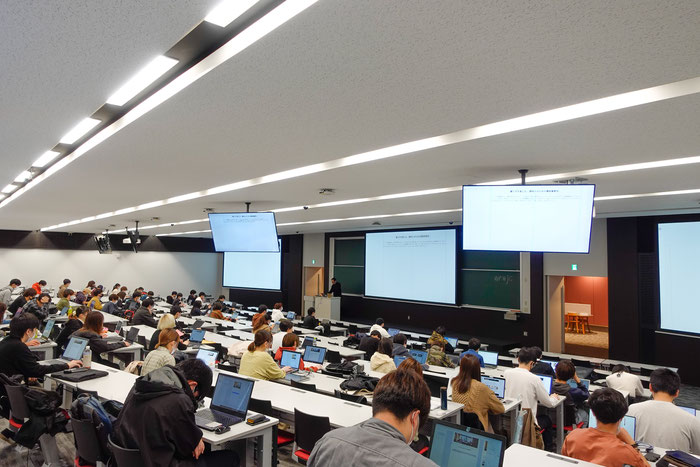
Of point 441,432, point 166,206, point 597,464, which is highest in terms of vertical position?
point 166,206

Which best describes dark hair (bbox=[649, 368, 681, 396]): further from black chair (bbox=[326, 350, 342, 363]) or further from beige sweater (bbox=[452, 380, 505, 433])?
black chair (bbox=[326, 350, 342, 363])

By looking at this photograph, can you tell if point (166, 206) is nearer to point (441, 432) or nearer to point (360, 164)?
point (360, 164)

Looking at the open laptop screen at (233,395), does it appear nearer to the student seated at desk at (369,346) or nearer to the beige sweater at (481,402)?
the beige sweater at (481,402)

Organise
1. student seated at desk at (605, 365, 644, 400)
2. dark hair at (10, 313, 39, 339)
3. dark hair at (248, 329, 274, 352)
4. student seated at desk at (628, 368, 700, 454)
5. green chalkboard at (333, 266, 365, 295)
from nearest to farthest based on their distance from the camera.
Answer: student seated at desk at (628, 368, 700, 454), dark hair at (10, 313, 39, 339), dark hair at (248, 329, 274, 352), student seated at desk at (605, 365, 644, 400), green chalkboard at (333, 266, 365, 295)

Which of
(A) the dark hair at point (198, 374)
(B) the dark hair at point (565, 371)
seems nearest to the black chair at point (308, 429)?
(A) the dark hair at point (198, 374)

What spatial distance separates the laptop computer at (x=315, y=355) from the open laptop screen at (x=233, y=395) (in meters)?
2.67

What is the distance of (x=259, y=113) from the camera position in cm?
350

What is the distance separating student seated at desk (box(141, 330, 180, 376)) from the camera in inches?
165

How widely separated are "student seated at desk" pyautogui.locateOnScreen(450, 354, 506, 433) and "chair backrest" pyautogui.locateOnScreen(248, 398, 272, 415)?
1748mm

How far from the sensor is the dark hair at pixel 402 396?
5.62ft

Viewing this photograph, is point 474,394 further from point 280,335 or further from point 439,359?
point 280,335

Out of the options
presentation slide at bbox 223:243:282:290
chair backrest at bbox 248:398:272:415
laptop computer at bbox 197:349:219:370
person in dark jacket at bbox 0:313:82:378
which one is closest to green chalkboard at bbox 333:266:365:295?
presentation slide at bbox 223:243:282:290

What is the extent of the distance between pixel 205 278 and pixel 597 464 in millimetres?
20310

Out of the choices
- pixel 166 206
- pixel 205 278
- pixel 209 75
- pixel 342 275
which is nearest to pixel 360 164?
pixel 209 75
